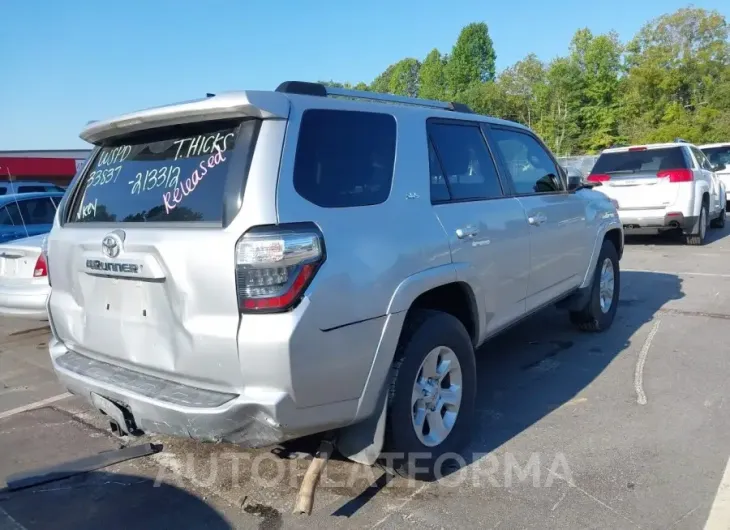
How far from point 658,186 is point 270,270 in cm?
995

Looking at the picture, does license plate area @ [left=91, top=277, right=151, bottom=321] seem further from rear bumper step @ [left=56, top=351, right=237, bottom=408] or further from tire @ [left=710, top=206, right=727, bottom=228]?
tire @ [left=710, top=206, right=727, bottom=228]

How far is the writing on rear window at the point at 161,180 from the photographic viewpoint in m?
2.62

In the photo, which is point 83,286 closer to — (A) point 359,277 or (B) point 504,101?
(A) point 359,277

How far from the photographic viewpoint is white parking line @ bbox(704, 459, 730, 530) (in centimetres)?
271

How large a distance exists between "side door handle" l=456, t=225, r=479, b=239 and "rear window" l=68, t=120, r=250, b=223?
1.36m

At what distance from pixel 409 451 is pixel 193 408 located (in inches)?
44.6

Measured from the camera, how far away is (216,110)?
102 inches

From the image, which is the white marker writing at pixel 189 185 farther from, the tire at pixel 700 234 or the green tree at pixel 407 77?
the green tree at pixel 407 77

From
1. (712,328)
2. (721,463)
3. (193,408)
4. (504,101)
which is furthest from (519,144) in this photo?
(504,101)

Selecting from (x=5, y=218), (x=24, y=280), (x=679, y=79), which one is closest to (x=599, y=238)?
(x=24, y=280)

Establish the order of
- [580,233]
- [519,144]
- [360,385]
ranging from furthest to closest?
[580,233]
[519,144]
[360,385]

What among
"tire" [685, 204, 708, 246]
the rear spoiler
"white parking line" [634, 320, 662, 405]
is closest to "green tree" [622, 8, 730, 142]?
"tire" [685, 204, 708, 246]

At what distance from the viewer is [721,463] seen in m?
3.27

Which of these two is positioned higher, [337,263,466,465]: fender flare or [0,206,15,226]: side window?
[0,206,15,226]: side window
